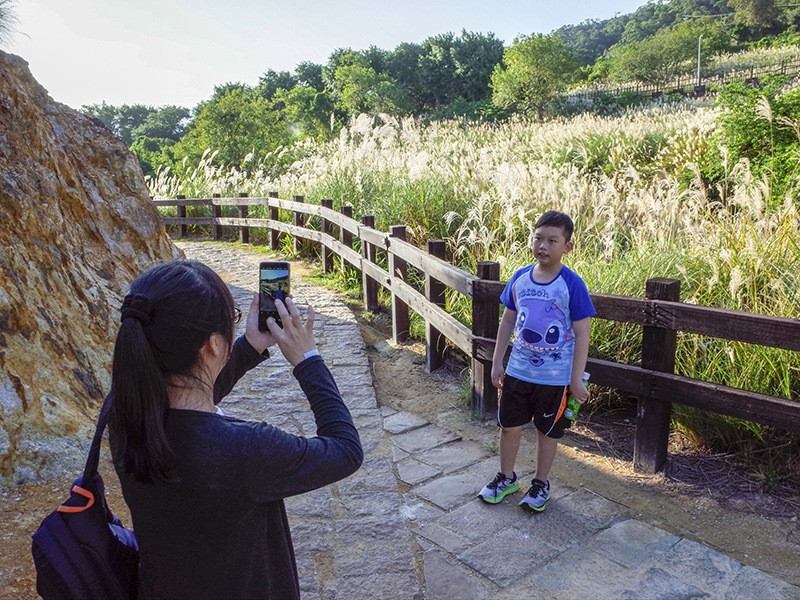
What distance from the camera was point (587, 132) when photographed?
12914 mm

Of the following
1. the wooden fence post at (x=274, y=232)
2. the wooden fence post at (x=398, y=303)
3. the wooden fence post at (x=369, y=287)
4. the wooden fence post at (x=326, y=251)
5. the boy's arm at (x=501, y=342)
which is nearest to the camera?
the boy's arm at (x=501, y=342)

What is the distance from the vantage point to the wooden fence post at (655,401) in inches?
139

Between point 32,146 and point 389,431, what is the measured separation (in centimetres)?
322

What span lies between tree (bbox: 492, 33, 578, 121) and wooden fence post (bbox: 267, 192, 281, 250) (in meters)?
30.0

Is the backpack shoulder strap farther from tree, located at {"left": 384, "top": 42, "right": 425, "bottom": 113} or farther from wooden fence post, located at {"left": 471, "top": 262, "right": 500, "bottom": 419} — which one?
tree, located at {"left": 384, "top": 42, "right": 425, "bottom": 113}

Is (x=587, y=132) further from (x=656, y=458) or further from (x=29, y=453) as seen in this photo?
(x=29, y=453)

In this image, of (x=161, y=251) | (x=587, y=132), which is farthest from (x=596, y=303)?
(x=587, y=132)

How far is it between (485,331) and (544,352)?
1221mm

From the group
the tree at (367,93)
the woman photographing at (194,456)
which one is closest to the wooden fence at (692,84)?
the tree at (367,93)

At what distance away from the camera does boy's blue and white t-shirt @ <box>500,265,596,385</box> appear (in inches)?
125

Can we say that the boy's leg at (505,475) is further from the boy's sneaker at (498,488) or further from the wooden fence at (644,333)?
the wooden fence at (644,333)

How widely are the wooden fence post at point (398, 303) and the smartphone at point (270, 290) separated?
457 cm

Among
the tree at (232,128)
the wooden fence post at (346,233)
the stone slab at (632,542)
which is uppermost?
the tree at (232,128)

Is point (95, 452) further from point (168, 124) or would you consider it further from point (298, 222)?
point (168, 124)
